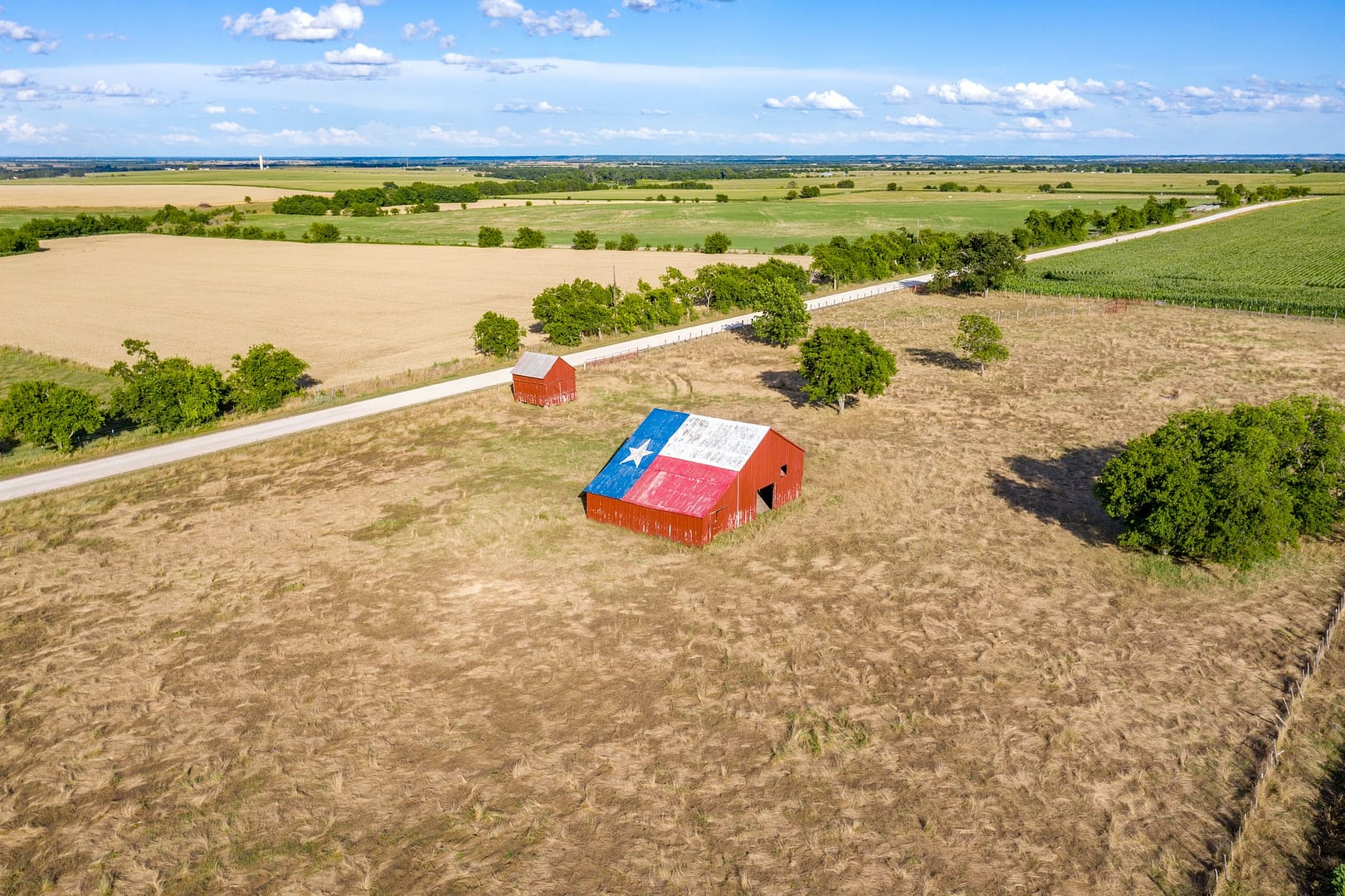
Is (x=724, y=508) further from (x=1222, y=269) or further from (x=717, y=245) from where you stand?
(x=1222, y=269)

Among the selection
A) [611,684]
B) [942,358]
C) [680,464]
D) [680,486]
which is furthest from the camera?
[942,358]

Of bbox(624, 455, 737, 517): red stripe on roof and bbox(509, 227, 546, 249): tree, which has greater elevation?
bbox(509, 227, 546, 249): tree

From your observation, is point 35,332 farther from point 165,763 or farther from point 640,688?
point 640,688

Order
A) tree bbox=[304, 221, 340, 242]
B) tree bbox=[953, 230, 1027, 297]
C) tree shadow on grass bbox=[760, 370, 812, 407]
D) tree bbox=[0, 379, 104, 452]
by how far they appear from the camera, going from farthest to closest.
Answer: tree bbox=[304, 221, 340, 242] → tree bbox=[953, 230, 1027, 297] → tree shadow on grass bbox=[760, 370, 812, 407] → tree bbox=[0, 379, 104, 452]

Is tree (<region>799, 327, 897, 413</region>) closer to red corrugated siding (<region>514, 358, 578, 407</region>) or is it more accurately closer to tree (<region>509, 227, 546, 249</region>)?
red corrugated siding (<region>514, 358, 578, 407</region>)

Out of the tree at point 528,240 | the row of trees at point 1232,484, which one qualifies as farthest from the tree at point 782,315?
the tree at point 528,240

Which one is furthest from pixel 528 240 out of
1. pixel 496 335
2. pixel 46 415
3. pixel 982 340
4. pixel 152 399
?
pixel 46 415

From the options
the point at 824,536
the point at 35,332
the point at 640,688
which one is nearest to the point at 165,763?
the point at 640,688

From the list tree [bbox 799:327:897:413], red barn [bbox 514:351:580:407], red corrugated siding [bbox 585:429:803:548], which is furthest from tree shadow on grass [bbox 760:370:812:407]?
red corrugated siding [bbox 585:429:803:548]
